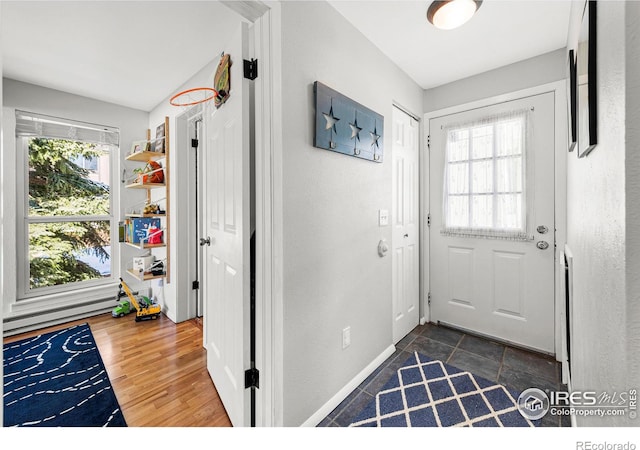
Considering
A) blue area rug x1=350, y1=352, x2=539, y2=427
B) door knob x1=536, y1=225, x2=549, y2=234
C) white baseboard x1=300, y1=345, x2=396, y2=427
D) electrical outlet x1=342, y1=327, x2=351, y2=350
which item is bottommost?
blue area rug x1=350, y1=352, x2=539, y2=427

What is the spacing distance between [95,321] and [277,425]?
267 cm

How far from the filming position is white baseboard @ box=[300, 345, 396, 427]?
1.54 metres

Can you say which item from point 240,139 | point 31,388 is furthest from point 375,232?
point 31,388

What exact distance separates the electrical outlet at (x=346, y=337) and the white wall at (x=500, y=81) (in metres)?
2.26

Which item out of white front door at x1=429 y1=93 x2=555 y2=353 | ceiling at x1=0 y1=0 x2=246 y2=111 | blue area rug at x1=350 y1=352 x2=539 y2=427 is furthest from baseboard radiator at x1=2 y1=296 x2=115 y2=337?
white front door at x1=429 y1=93 x2=555 y2=353

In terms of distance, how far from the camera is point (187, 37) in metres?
2.05

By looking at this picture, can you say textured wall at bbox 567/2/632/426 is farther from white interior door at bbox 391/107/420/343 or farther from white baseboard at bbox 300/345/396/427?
white interior door at bbox 391/107/420/343

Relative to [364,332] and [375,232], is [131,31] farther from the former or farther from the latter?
[364,332]

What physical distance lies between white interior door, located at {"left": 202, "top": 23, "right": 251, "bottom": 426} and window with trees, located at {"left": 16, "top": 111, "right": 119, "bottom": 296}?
7.41ft

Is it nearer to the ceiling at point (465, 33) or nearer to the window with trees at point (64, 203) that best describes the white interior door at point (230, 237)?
the ceiling at point (465, 33)

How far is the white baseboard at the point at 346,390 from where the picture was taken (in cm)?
154

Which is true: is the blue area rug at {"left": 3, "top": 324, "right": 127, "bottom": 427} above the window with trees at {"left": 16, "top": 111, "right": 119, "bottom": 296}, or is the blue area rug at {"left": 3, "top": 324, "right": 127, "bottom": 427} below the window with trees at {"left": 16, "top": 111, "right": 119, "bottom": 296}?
below

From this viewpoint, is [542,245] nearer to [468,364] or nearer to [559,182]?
[559,182]

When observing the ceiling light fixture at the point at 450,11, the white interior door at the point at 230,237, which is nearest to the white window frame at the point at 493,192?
the ceiling light fixture at the point at 450,11
